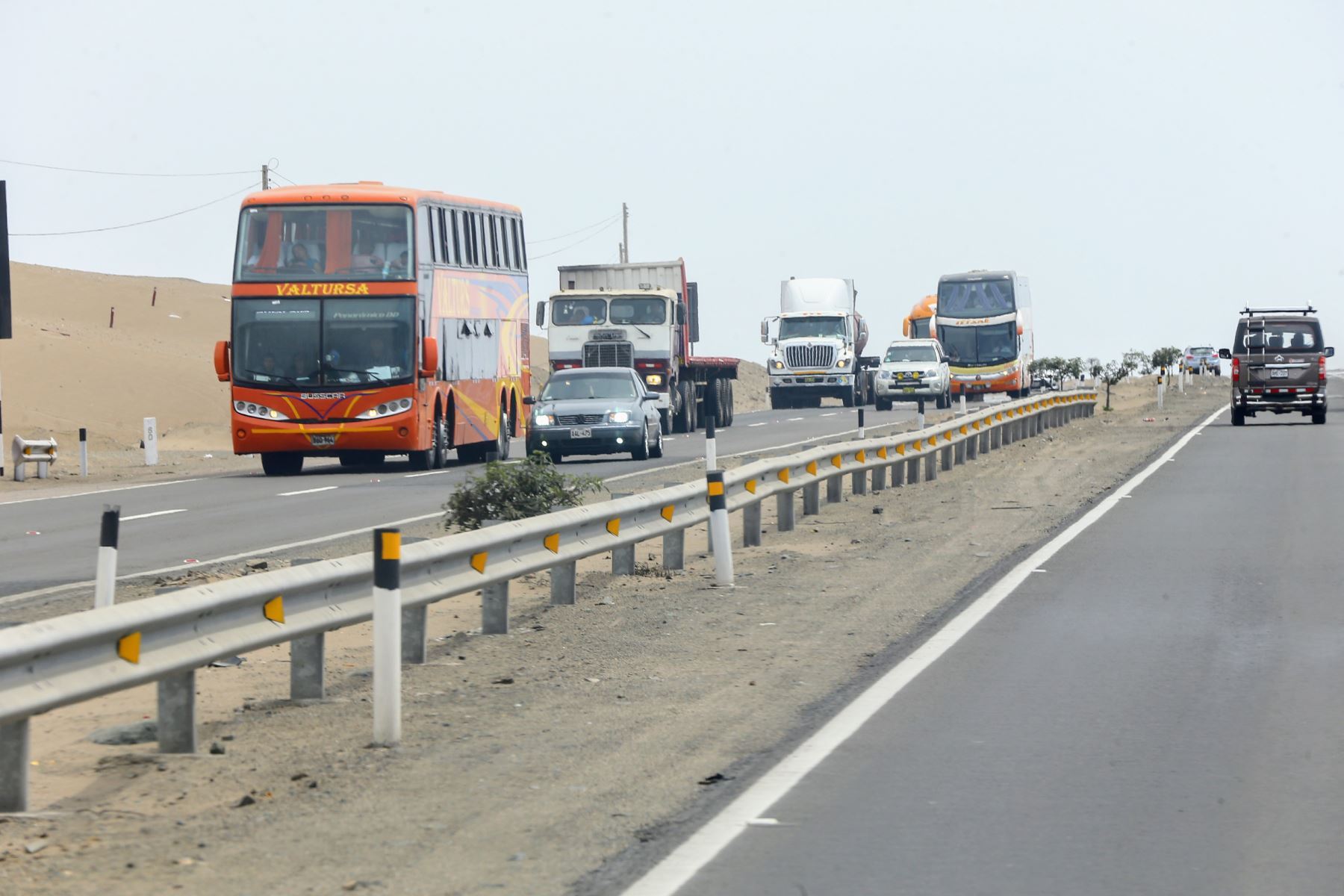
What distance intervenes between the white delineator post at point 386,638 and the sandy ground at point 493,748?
0.42ft

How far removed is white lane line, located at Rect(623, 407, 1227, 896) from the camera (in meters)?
6.39

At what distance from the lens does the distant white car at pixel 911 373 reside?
198ft

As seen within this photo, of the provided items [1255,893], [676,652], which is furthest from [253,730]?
[1255,893]

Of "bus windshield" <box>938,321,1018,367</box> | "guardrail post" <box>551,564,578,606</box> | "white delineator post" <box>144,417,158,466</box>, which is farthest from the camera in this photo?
"bus windshield" <box>938,321,1018,367</box>

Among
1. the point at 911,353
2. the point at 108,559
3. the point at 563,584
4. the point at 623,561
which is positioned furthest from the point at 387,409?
the point at 911,353

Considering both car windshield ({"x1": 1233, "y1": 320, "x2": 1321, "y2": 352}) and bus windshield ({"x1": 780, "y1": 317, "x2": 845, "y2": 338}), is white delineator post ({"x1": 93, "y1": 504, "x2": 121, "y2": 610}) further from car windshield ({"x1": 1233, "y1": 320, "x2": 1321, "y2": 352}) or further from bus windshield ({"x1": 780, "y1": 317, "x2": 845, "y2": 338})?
bus windshield ({"x1": 780, "y1": 317, "x2": 845, "y2": 338})

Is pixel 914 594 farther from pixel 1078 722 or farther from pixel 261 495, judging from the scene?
pixel 261 495

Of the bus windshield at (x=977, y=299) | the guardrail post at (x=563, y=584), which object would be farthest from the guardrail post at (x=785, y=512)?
the bus windshield at (x=977, y=299)

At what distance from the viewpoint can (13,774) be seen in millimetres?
7156

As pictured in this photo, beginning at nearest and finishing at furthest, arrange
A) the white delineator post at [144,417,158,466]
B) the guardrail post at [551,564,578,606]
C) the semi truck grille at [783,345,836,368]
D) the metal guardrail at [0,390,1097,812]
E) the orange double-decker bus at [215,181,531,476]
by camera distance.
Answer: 1. the metal guardrail at [0,390,1097,812]
2. the guardrail post at [551,564,578,606]
3. the orange double-decker bus at [215,181,531,476]
4. the white delineator post at [144,417,158,466]
5. the semi truck grille at [783,345,836,368]

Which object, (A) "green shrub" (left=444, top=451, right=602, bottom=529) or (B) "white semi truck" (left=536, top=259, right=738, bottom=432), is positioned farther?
(B) "white semi truck" (left=536, top=259, right=738, bottom=432)

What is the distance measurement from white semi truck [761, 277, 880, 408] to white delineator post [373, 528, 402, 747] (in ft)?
177

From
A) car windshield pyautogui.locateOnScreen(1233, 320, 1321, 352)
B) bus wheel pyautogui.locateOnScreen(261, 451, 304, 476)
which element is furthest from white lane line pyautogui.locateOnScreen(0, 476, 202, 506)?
car windshield pyautogui.locateOnScreen(1233, 320, 1321, 352)

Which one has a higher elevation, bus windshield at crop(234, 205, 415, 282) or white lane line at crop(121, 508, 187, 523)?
bus windshield at crop(234, 205, 415, 282)
